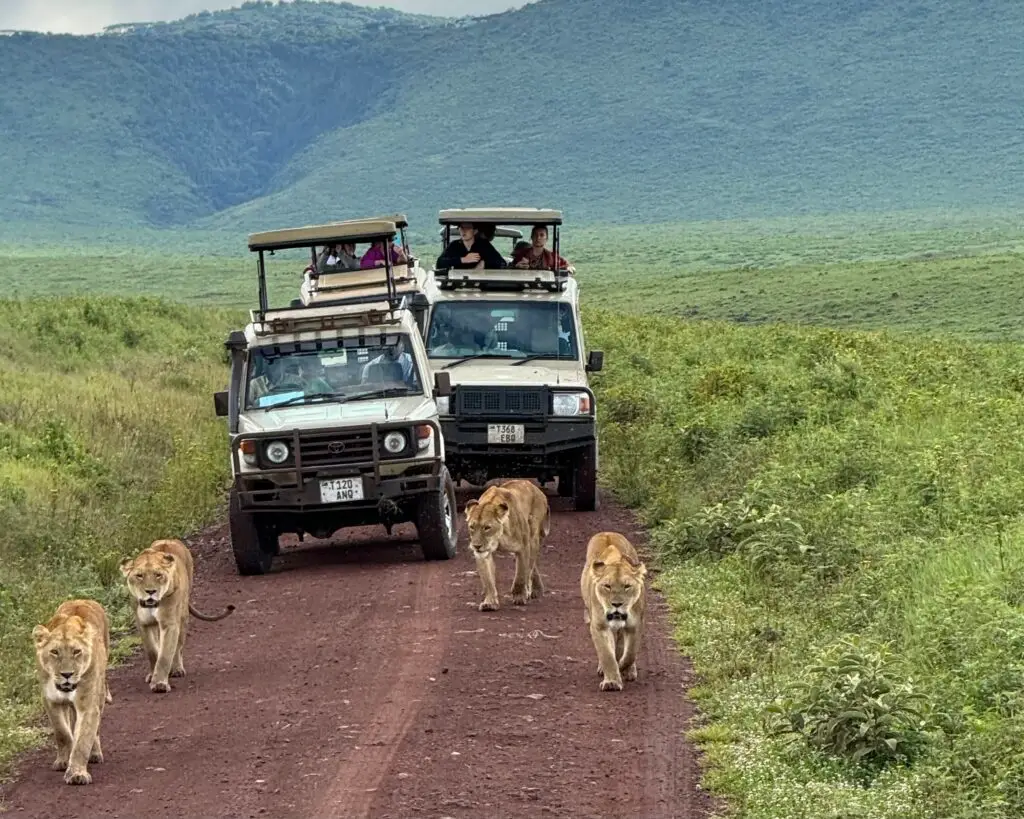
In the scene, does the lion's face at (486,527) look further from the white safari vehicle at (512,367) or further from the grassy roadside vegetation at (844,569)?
the white safari vehicle at (512,367)

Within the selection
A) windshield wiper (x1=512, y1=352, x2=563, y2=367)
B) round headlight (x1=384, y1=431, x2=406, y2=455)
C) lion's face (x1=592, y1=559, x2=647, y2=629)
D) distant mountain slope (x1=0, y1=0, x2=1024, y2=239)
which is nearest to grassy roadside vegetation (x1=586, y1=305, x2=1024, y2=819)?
lion's face (x1=592, y1=559, x2=647, y2=629)

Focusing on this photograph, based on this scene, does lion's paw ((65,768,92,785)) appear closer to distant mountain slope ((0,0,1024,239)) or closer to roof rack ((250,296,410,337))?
roof rack ((250,296,410,337))

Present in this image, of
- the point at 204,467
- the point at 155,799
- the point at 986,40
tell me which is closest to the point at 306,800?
the point at 155,799

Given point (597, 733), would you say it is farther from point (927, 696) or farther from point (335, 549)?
point (335, 549)

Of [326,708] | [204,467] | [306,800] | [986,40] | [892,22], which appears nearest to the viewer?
[306,800]

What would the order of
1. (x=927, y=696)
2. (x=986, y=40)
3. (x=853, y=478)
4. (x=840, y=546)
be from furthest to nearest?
(x=986, y=40), (x=853, y=478), (x=840, y=546), (x=927, y=696)

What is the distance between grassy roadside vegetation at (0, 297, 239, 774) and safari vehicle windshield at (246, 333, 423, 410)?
1.63 metres

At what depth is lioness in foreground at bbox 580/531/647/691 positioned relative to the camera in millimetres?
10414

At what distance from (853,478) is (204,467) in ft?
21.8

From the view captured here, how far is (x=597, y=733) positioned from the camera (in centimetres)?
966

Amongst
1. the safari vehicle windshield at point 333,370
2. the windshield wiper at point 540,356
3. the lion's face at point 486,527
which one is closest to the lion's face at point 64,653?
the lion's face at point 486,527

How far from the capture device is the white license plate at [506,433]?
17.4 meters

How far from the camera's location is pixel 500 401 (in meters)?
17.5

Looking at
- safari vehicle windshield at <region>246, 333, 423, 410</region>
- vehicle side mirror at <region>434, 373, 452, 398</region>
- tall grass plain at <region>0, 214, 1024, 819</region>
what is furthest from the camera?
vehicle side mirror at <region>434, 373, 452, 398</region>
